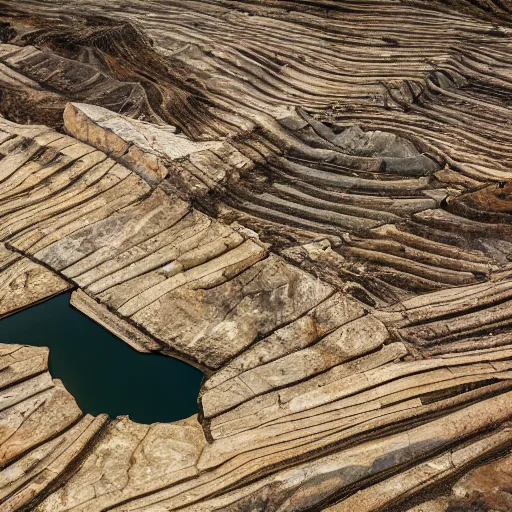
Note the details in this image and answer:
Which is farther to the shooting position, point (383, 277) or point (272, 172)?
point (272, 172)

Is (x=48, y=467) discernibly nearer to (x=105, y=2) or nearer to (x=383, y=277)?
(x=383, y=277)

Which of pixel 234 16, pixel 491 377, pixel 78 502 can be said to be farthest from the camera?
pixel 234 16

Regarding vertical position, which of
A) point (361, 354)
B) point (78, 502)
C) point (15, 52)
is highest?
point (15, 52)

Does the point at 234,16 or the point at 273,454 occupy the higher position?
the point at 234,16

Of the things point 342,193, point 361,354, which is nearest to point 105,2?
point 342,193

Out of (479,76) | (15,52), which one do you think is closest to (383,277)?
(479,76)

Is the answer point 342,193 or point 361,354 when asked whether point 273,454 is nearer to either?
point 361,354

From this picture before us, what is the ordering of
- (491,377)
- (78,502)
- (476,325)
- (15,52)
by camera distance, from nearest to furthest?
(78,502) < (491,377) < (476,325) < (15,52)
